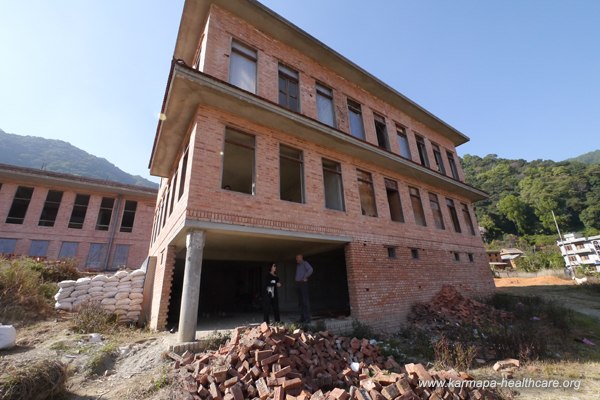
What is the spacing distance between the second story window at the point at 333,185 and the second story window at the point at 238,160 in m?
2.84

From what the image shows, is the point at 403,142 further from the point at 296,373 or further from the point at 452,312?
the point at 296,373

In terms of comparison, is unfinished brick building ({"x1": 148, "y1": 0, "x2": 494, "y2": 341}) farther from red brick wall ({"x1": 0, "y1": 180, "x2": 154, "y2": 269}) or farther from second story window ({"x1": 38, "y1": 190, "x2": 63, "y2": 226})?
second story window ({"x1": 38, "y1": 190, "x2": 63, "y2": 226})

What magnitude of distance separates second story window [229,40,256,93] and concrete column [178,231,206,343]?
16.0 feet

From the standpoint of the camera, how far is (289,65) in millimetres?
9398

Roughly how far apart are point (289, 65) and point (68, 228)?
21009 millimetres

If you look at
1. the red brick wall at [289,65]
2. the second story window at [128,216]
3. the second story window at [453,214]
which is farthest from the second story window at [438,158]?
the second story window at [128,216]

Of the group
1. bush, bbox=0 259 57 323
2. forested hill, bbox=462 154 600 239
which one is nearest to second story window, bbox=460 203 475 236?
bush, bbox=0 259 57 323

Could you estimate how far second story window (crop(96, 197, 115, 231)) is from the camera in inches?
811

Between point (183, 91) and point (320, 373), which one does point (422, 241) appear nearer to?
point (320, 373)

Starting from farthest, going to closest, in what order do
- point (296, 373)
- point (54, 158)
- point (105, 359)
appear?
point (54, 158) < point (105, 359) < point (296, 373)

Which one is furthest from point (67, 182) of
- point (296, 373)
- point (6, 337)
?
point (296, 373)

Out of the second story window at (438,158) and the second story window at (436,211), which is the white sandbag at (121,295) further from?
the second story window at (438,158)

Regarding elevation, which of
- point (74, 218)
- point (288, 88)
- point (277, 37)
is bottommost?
point (74, 218)

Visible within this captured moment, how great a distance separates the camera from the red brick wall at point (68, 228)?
709 inches
